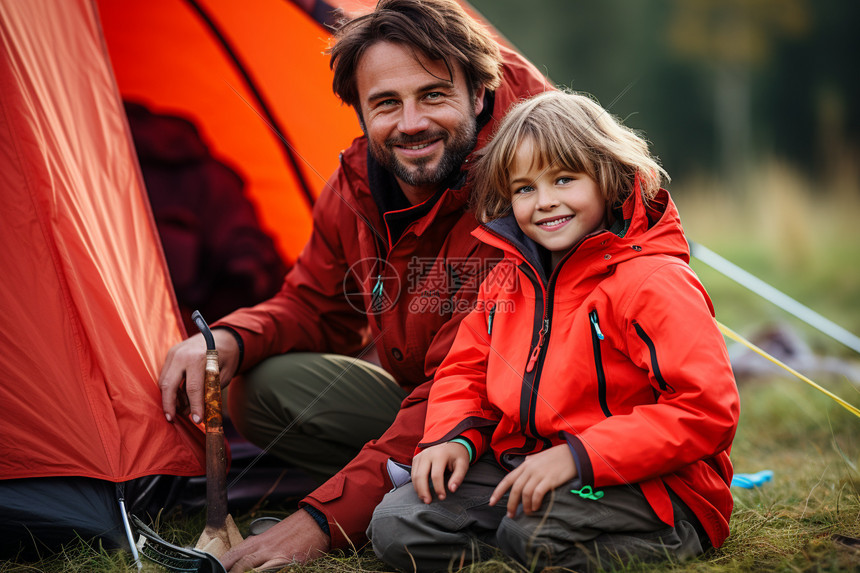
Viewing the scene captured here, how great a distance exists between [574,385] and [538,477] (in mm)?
185

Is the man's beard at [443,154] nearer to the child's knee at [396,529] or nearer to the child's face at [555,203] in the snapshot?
the child's face at [555,203]

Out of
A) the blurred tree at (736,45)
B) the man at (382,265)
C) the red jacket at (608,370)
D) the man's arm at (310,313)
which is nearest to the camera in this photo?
the red jacket at (608,370)

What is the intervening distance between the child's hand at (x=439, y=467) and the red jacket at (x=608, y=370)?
0.03 meters

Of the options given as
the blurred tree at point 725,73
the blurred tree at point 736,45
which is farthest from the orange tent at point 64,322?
the blurred tree at point 736,45

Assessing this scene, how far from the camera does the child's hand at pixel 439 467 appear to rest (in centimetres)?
146

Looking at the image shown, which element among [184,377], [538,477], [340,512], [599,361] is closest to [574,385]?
[599,361]

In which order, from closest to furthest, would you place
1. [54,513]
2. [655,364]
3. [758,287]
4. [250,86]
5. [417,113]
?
[655,364], [54,513], [417,113], [758,287], [250,86]

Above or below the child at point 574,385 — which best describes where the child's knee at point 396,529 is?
below

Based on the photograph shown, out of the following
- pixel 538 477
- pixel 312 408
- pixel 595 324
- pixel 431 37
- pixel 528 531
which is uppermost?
pixel 431 37

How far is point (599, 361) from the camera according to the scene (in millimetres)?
1416

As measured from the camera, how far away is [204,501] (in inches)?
74.1

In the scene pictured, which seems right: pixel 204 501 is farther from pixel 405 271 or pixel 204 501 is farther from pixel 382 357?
pixel 405 271

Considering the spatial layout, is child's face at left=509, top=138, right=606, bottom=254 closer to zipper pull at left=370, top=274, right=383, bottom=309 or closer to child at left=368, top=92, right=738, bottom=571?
child at left=368, top=92, right=738, bottom=571

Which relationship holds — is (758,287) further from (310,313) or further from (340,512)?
(340,512)
